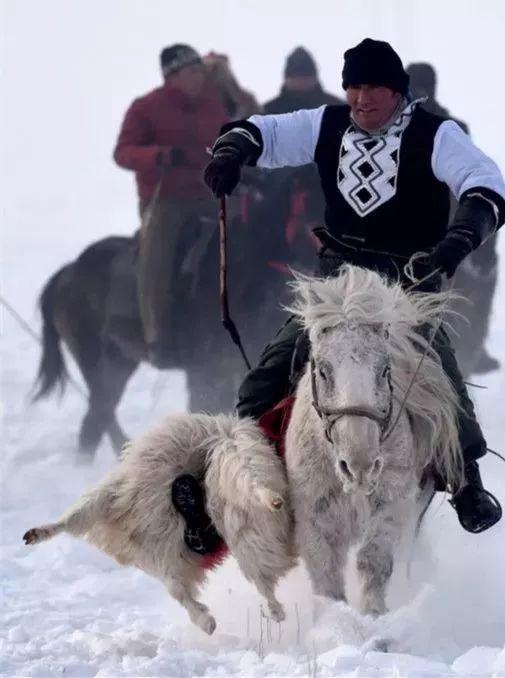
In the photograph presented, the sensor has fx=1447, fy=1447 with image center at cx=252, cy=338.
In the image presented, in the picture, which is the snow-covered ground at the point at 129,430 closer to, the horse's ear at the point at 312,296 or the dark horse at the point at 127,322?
the dark horse at the point at 127,322

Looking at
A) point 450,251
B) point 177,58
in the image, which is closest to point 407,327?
point 450,251

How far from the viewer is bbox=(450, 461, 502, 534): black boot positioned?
5359 mm

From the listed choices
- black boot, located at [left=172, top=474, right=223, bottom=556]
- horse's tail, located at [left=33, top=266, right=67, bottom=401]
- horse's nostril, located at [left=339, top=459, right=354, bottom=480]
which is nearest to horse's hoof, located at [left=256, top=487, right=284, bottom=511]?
horse's nostril, located at [left=339, top=459, right=354, bottom=480]

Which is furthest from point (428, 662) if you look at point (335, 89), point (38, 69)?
point (38, 69)

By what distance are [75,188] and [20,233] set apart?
6.33 feet

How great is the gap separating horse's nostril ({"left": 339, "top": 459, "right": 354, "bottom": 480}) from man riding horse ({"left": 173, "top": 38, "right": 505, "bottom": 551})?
2.93 feet

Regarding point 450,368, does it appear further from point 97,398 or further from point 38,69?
point 38,69

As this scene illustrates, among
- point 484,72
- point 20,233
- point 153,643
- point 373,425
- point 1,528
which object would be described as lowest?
point 20,233

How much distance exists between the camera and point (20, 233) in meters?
23.9

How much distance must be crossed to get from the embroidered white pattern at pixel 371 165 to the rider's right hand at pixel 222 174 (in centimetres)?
42

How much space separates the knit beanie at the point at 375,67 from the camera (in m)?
5.43

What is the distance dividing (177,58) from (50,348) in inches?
114

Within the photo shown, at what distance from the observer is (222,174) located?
18.4 ft

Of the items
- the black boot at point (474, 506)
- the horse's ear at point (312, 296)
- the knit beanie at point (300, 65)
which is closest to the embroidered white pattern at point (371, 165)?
the horse's ear at point (312, 296)
